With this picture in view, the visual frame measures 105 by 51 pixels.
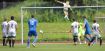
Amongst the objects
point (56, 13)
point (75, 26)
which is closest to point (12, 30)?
point (75, 26)

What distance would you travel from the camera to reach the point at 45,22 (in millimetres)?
43750

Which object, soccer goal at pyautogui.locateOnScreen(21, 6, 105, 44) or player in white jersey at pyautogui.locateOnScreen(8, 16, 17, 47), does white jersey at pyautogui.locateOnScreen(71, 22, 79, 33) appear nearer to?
player in white jersey at pyautogui.locateOnScreen(8, 16, 17, 47)

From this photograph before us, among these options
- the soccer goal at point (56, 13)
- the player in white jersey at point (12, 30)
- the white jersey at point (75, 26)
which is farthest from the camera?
the soccer goal at point (56, 13)

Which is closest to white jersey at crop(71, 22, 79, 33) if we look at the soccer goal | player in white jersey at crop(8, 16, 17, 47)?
player in white jersey at crop(8, 16, 17, 47)

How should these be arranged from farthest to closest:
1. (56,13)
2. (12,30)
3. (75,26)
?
(56,13) → (75,26) → (12,30)

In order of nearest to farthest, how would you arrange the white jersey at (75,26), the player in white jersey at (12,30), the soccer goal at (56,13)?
the player in white jersey at (12,30)
the white jersey at (75,26)
the soccer goal at (56,13)

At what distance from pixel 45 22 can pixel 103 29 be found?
208 inches

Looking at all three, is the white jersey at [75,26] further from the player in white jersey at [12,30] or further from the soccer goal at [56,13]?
the soccer goal at [56,13]

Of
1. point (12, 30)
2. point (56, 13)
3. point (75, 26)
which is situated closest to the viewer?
point (12, 30)

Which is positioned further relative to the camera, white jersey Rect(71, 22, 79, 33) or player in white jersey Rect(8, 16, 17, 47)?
white jersey Rect(71, 22, 79, 33)

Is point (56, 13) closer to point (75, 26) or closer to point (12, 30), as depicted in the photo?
point (75, 26)

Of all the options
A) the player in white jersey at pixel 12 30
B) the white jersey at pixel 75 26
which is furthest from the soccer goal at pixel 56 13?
the player in white jersey at pixel 12 30

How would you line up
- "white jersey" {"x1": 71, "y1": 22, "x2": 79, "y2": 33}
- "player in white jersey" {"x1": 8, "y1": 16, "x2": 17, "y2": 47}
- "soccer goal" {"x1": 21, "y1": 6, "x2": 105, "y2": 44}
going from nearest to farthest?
"player in white jersey" {"x1": 8, "y1": 16, "x2": 17, "y2": 47} → "white jersey" {"x1": 71, "y1": 22, "x2": 79, "y2": 33} → "soccer goal" {"x1": 21, "y1": 6, "x2": 105, "y2": 44}

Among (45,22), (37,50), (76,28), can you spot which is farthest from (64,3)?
(37,50)
